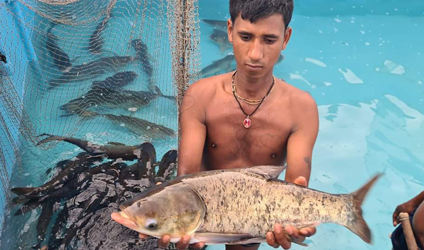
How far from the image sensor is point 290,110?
9.08 feet

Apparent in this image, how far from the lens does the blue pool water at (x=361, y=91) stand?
501 cm

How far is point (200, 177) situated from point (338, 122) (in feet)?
13.6

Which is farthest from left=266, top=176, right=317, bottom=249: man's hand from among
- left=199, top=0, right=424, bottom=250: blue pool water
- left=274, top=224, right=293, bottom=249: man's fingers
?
left=199, top=0, right=424, bottom=250: blue pool water

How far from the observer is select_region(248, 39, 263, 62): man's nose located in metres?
2.37

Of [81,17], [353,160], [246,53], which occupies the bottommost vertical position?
[353,160]

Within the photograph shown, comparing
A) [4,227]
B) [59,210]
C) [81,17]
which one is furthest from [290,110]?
[81,17]

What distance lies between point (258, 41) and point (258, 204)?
2.99 feet

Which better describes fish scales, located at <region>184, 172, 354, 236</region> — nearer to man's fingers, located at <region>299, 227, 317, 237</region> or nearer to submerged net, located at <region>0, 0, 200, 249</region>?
man's fingers, located at <region>299, 227, 317, 237</region>

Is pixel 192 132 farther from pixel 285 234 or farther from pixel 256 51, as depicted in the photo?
pixel 285 234

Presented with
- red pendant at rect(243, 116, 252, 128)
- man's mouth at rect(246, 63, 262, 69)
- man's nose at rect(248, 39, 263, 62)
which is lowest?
red pendant at rect(243, 116, 252, 128)

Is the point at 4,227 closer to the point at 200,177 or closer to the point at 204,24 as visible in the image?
the point at 200,177

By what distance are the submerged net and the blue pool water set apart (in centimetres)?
161

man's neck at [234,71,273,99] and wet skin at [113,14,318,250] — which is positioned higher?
man's neck at [234,71,273,99]

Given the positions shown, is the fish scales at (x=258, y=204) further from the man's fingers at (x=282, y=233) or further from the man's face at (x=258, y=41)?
the man's face at (x=258, y=41)
